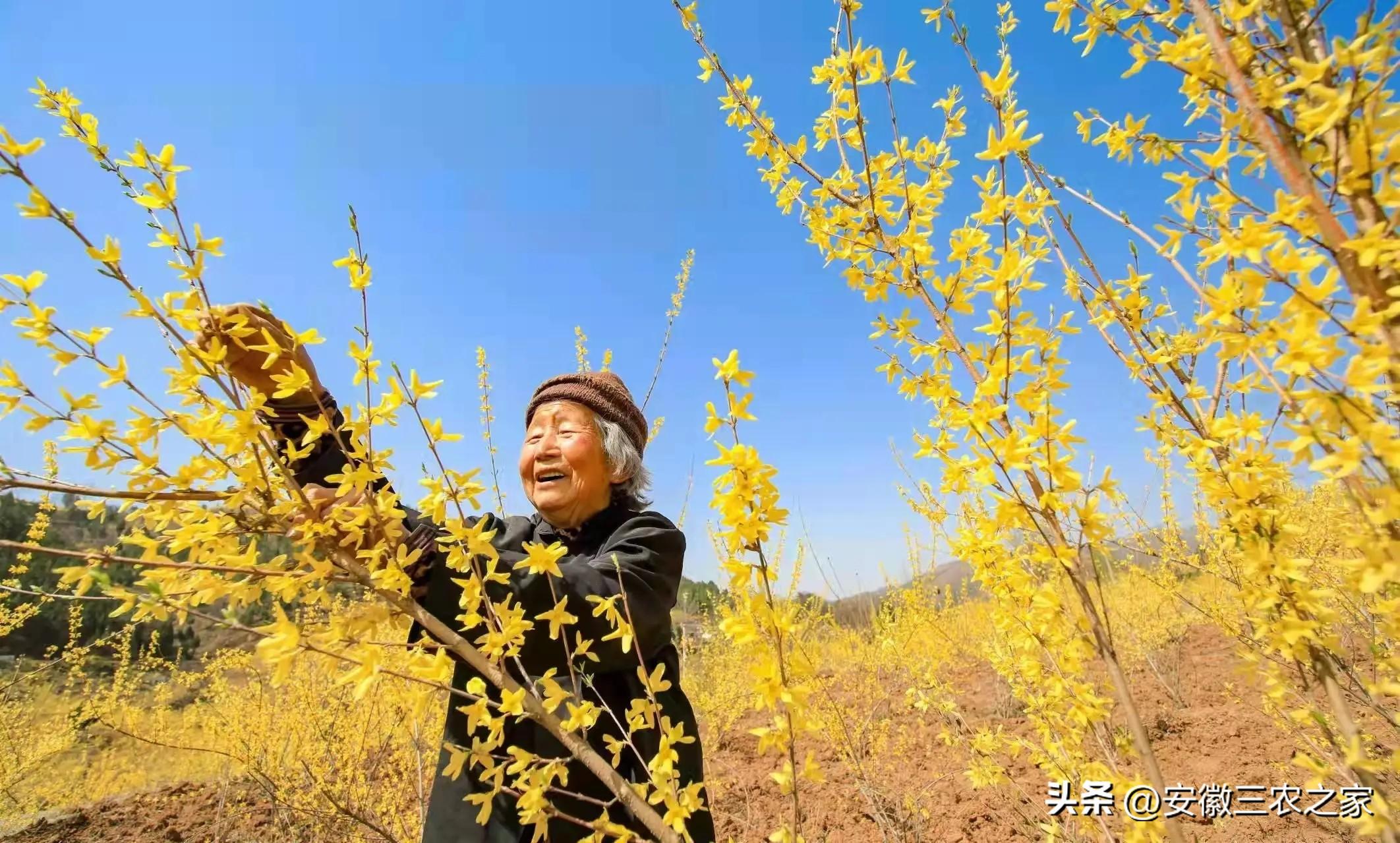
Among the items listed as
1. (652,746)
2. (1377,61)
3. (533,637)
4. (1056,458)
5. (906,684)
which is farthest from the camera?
(906,684)

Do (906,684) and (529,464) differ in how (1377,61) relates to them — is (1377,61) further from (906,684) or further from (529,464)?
(906,684)

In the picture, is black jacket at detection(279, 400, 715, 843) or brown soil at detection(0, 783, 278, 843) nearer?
black jacket at detection(279, 400, 715, 843)

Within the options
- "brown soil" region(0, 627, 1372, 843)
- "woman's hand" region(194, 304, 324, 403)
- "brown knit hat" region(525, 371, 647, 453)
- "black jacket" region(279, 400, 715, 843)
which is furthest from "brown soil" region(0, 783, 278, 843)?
"woman's hand" region(194, 304, 324, 403)

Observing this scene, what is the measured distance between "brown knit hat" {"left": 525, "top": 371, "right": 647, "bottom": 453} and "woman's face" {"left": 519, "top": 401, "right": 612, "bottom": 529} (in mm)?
92

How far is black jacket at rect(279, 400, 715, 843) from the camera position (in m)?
1.30

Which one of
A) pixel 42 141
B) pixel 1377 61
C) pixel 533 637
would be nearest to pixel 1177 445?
pixel 1377 61

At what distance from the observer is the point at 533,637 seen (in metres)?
1.44

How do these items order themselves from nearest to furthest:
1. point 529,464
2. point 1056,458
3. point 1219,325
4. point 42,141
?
point 1219,325, point 42,141, point 1056,458, point 529,464

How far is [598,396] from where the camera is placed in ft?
7.25

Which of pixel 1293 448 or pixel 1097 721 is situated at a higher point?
pixel 1293 448

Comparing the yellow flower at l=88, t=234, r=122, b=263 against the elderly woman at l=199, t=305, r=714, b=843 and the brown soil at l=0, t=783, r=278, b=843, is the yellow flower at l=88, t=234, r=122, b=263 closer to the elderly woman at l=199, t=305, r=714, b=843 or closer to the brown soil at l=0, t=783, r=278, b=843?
the elderly woman at l=199, t=305, r=714, b=843

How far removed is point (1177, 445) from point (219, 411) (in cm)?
207

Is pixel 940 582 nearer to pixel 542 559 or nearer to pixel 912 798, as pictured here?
pixel 912 798

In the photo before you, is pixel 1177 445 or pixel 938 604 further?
pixel 938 604
